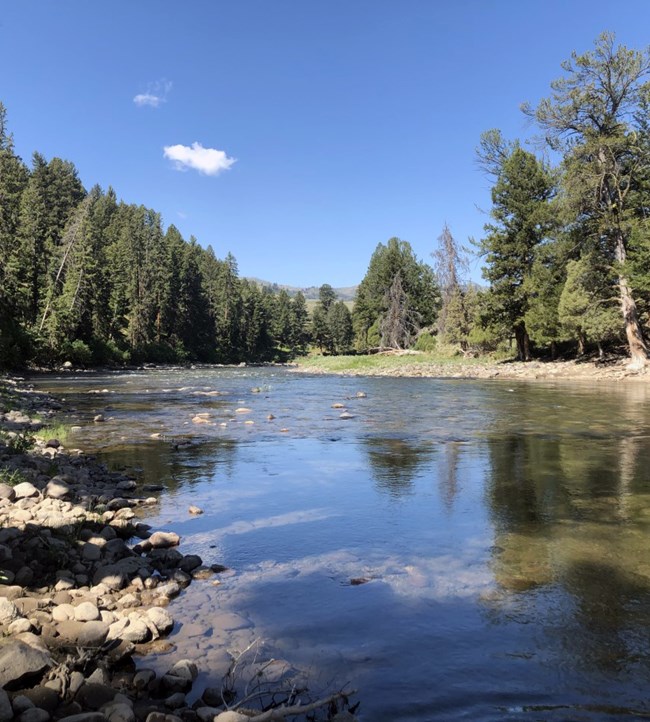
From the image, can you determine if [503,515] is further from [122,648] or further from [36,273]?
[36,273]

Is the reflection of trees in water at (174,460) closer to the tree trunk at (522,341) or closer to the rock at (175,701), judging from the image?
the rock at (175,701)

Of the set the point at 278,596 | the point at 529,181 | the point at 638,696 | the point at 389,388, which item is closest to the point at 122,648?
the point at 278,596

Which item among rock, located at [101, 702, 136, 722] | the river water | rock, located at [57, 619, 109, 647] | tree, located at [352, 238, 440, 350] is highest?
tree, located at [352, 238, 440, 350]

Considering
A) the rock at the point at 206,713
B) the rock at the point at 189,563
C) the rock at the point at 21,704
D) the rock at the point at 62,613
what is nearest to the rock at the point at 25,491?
the rock at the point at 189,563

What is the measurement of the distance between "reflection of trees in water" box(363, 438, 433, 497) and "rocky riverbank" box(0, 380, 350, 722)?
402 centimetres

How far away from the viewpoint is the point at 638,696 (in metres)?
3.67

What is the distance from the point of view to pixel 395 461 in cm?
1178

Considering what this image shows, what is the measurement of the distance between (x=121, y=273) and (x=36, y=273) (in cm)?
1549

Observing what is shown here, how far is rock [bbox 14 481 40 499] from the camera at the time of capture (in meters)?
7.37

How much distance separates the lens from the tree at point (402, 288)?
289ft

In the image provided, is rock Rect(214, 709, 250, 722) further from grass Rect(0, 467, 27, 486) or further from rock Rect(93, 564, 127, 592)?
grass Rect(0, 467, 27, 486)

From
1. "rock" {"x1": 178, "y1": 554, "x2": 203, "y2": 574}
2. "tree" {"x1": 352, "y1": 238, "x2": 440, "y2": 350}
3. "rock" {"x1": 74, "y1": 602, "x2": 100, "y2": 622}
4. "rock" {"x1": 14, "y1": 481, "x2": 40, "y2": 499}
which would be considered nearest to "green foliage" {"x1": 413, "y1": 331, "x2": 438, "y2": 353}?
"tree" {"x1": 352, "y1": 238, "x2": 440, "y2": 350}

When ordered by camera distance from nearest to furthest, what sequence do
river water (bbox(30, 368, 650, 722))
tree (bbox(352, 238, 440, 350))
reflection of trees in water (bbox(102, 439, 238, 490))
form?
river water (bbox(30, 368, 650, 722)) → reflection of trees in water (bbox(102, 439, 238, 490)) → tree (bbox(352, 238, 440, 350))

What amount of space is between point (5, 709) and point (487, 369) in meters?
43.4
